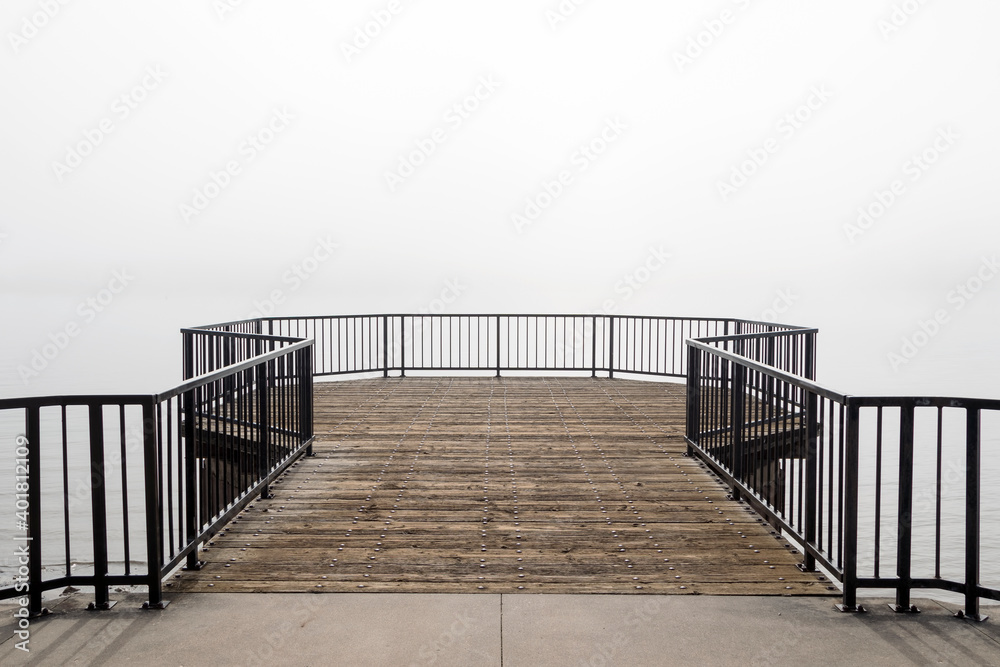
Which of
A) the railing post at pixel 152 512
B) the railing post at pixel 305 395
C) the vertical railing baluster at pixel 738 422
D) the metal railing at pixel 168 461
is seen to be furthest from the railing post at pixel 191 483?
the vertical railing baluster at pixel 738 422

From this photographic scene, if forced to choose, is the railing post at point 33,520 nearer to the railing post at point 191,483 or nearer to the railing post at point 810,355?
the railing post at point 191,483

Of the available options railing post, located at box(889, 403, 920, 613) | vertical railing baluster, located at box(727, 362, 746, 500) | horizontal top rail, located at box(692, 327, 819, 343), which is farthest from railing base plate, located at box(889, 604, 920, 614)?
horizontal top rail, located at box(692, 327, 819, 343)

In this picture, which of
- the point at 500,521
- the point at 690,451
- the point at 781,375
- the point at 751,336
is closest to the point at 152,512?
the point at 500,521

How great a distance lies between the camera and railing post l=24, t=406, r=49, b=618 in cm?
385

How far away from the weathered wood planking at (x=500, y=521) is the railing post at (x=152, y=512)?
0.88 feet

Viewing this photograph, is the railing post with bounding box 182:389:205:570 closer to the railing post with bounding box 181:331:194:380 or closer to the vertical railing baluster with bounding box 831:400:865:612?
the vertical railing baluster with bounding box 831:400:865:612

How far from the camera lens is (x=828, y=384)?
39.8 metres

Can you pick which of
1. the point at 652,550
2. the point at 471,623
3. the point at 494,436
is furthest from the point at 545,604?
the point at 494,436

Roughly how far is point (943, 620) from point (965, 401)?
1111mm

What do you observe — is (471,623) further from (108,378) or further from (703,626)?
(108,378)

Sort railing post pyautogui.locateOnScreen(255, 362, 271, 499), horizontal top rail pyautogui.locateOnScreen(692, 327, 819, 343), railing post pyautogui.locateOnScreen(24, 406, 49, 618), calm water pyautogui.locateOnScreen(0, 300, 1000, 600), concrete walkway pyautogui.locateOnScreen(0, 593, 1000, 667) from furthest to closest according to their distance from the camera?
calm water pyautogui.locateOnScreen(0, 300, 1000, 600)
horizontal top rail pyautogui.locateOnScreen(692, 327, 819, 343)
railing post pyautogui.locateOnScreen(255, 362, 271, 499)
railing post pyautogui.locateOnScreen(24, 406, 49, 618)
concrete walkway pyautogui.locateOnScreen(0, 593, 1000, 667)

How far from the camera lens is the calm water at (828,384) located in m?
21.1

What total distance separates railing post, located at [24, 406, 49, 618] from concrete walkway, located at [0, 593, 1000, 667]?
0.12 m

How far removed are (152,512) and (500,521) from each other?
2528mm
